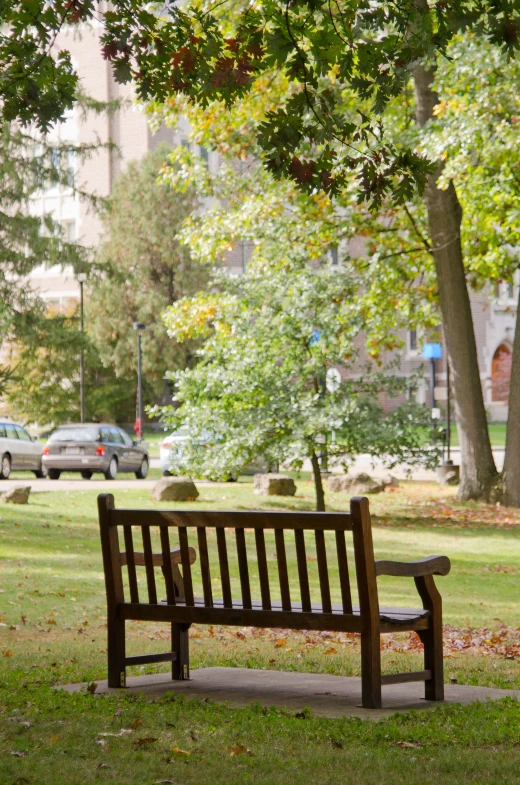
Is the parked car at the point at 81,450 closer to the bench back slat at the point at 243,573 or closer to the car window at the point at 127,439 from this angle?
the car window at the point at 127,439

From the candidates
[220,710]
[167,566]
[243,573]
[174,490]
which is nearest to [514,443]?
[174,490]

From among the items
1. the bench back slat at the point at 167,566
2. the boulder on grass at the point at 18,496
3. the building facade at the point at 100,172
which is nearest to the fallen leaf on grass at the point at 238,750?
the bench back slat at the point at 167,566

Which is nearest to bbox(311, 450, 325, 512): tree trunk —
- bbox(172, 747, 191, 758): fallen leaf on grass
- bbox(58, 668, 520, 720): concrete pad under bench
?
bbox(58, 668, 520, 720): concrete pad under bench

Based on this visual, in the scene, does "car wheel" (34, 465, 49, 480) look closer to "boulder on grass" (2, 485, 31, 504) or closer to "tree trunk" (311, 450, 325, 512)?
"boulder on grass" (2, 485, 31, 504)

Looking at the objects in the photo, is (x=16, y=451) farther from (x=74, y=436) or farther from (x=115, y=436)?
(x=115, y=436)

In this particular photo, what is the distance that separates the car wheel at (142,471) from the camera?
97.4 ft

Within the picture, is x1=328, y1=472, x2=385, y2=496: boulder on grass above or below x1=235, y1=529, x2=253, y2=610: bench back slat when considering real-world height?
below

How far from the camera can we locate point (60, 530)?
17531 mm

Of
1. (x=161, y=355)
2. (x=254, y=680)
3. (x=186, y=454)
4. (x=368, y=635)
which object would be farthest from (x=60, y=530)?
(x=161, y=355)

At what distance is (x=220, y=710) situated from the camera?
5473mm

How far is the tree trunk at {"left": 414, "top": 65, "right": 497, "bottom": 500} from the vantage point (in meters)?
21.4

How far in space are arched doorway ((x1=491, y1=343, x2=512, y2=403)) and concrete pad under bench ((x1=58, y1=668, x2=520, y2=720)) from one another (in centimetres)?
5221

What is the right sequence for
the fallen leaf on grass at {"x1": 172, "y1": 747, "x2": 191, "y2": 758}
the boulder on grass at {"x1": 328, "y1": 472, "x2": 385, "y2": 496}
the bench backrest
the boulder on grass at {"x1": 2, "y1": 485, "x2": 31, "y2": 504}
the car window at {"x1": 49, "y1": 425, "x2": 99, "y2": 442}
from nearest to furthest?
the fallen leaf on grass at {"x1": 172, "y1": 747, "x2": 191, "y2": 758}, the bench backrest, the boulder on grass at {"x1": 2, "y1": 485, "x2": 31, "y2": 504}, the boulder on grass at {"x1": 328, "y1": 472, "x2": 385, "y2": 496}, the car window at {"x1": 49, "y1": 425, "x2": 99, "y2": 442}

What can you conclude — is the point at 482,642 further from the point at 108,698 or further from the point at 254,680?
the point at 108,698
